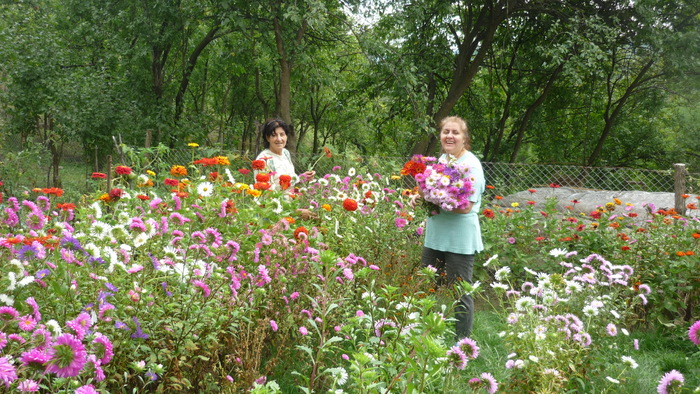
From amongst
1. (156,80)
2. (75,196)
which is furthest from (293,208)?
(156,80)

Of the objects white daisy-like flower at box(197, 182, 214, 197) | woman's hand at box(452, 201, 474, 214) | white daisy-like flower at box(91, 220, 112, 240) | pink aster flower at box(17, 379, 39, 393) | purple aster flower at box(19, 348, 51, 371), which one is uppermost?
white daisy-like flower at box(197, 182, 214, 197)

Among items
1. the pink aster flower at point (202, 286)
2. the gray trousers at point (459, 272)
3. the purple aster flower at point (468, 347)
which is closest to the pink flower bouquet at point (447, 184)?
the gray trousers at point (459, 272)

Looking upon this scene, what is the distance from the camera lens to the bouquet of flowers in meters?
3.33

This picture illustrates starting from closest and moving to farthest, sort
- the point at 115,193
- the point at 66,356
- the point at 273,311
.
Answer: the point at 66,356 → the point at 273,311 → the point at 115,193

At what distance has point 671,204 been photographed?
7906mm

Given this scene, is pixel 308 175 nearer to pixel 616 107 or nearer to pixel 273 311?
pixel 273 311

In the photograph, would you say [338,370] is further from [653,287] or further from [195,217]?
[653,287]

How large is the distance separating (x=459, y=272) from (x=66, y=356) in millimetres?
2771

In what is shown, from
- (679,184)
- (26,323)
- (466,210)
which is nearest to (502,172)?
(679,184)

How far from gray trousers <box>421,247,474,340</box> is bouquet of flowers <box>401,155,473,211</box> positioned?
435 mm

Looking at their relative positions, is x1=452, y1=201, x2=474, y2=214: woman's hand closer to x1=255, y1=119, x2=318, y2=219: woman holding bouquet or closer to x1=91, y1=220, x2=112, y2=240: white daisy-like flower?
x1=255, y1=119, x2=318, y2=219: woman holding bouquet

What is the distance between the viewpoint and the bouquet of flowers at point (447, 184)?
3334 millimetres

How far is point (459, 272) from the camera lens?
3.66 m

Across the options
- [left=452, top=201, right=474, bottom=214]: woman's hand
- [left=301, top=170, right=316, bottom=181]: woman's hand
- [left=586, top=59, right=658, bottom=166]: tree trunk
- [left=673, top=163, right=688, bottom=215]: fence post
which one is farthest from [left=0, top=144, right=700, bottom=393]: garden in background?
[left=586, top=59, right=658, bottom=166]: tree trunk
